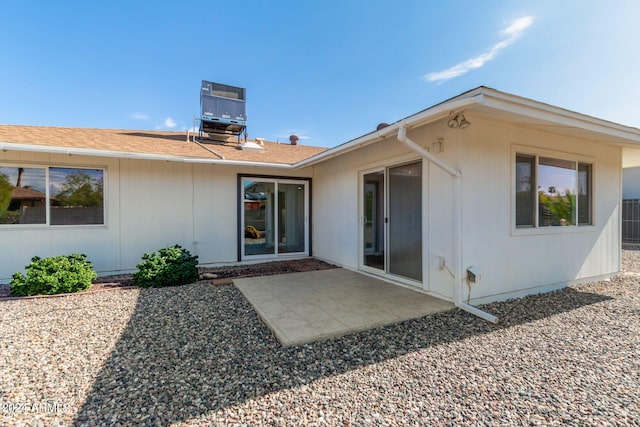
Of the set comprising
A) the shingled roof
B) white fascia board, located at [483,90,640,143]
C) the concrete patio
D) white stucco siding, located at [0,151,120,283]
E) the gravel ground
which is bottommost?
the gravel ground

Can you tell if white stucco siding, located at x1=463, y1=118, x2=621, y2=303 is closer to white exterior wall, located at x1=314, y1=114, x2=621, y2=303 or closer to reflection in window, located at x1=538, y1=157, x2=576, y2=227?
white exterior wall, located at x1=314, y1=114, x2=621, y2=303

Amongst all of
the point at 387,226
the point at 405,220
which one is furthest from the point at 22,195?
the point at 405,220

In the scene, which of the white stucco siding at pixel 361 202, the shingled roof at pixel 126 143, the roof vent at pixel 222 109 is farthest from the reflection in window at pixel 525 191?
the roof vent at pixel 222 109

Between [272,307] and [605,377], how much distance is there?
3.72 m

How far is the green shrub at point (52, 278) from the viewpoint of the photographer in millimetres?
4793

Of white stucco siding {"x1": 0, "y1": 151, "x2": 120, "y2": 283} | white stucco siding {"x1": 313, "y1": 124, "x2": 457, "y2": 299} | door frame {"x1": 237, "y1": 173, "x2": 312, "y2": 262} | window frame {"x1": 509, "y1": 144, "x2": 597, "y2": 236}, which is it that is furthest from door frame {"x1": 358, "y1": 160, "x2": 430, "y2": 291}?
white stucco siding {"x1": 0, "y1": 151, "x2": 120, "y2": 283}

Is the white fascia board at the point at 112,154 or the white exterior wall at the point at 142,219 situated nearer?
the white fascia board at the point at 112,154

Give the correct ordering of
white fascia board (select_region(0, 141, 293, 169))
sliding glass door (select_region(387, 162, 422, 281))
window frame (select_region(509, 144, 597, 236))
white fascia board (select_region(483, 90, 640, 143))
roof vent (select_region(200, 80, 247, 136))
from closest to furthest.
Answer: white fascia board (select_region(483, 90, 640, 143)), window frame (select_region(509, 144, 597, 236)), sliding glass door (select_region(387, 162, 422, 281)), white fascia board (select_region(0, 141, 293, 169)), roof vent (select_region(200, 80, 247, 136))

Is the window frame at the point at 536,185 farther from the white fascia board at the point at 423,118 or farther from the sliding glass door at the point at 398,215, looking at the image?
the white fascia board at the point at 423,118

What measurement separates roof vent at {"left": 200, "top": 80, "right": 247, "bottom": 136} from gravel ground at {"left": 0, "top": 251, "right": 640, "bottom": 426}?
Result: 8.54 metres

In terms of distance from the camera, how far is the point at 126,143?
7070 mm

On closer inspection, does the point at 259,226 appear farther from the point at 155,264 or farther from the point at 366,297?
the point at 366,297

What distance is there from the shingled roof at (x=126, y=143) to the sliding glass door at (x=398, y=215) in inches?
116

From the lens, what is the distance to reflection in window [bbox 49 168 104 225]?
6078 millimetres
